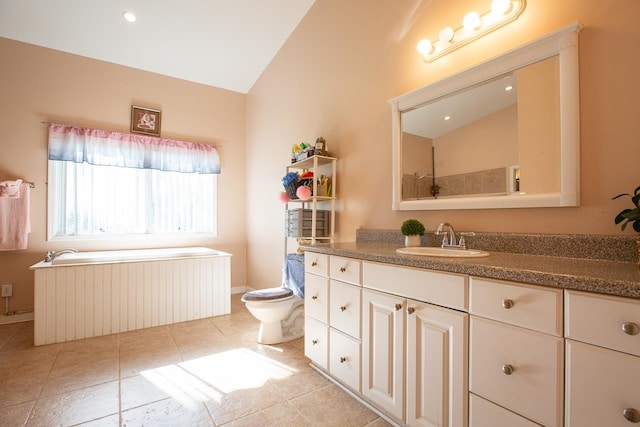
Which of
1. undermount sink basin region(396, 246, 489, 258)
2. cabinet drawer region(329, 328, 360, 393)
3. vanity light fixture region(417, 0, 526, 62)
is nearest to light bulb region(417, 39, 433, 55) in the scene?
vanity light fixture region(417, 0, 526, 62)

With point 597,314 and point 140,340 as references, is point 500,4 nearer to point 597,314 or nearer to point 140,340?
point 597,314

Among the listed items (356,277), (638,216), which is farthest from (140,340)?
(638,216)

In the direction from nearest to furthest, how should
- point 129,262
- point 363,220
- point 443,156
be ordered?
point 443,156 < point 363,220 < point 129,262

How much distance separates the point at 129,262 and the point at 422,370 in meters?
2.73

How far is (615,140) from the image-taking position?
3.74ft

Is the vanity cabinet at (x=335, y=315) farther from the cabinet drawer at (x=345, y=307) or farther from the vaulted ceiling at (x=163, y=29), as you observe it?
the vaulted ceiling at (x=163, y=29)

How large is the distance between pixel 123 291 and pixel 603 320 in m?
3.28

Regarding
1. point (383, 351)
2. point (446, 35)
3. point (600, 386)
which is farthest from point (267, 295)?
point (446, 35)

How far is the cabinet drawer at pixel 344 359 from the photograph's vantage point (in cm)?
158

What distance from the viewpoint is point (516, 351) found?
3.12 ft

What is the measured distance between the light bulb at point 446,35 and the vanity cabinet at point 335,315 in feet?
4.31

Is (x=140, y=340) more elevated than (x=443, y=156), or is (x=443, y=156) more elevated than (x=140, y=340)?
(x=443, y=156)

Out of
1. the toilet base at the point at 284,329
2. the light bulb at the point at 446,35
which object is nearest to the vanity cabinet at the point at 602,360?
the light bulb at the point at 446,35

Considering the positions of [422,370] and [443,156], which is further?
[443,156]
